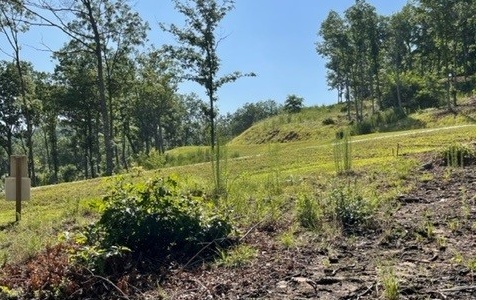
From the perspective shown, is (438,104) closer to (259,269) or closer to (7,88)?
(7,88)

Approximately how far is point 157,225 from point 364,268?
1.64 m

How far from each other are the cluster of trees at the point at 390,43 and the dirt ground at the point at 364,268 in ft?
88.7

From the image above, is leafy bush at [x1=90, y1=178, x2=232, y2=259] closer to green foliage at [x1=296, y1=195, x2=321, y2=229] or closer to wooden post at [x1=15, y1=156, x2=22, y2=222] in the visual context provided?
green foliage at [x1=296, y1=195, x2=321, y2=229]

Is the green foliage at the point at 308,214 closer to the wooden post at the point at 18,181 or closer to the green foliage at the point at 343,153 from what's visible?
the green foliage at the point at 343,153

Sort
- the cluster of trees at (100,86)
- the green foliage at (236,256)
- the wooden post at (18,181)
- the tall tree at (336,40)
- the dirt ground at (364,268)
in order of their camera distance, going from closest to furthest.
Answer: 1. the dirt ground at (364,268)
2. the green foliage at (236,256)
3. the wooden post at (18,181)
4. the cluster of trees at (100,86)
5. the tall tree at (336,40)

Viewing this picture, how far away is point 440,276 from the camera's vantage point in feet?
9.98

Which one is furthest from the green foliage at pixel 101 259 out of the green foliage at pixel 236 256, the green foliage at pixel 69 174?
the green foliage at pixel 69 174

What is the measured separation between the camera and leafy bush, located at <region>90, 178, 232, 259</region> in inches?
159

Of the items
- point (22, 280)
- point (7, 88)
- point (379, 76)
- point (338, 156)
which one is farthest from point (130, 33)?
point (379, 76)

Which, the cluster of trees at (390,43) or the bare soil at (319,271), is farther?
the cluster of trees at (390,43)

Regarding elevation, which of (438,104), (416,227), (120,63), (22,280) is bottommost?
(22,280)

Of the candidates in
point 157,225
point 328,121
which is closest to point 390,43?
point 328,121

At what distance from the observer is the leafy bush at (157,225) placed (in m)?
4.05

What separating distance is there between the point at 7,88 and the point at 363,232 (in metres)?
32.8
